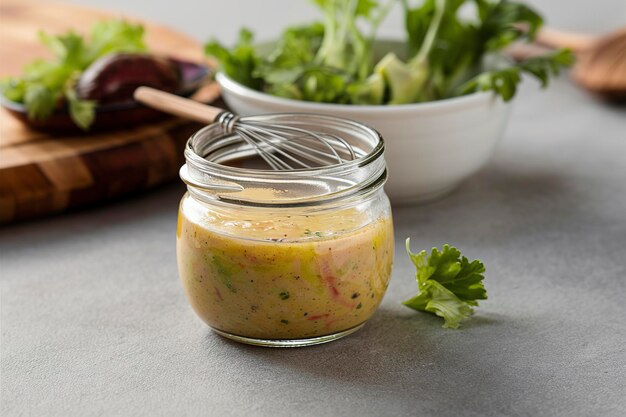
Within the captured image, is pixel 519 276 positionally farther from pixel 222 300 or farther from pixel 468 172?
pixel 222 300

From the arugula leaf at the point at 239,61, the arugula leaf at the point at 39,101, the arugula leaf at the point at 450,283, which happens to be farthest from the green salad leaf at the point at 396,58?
the arugula leaf at the point at 450,283

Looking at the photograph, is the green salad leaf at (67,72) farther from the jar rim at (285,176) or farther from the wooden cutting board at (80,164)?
the jar rim at (285,176)

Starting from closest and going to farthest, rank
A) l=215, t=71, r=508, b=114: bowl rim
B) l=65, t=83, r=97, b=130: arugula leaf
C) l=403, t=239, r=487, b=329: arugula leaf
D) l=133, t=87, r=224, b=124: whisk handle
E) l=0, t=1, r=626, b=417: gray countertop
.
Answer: l=0, t=1, r=626, b=417: gray countertop → l=403, t=239, r=487, b=329: arugula leaf → l=133, t=87, r=224, b=124: whisk handle → l=215, t=71, r=508, b=114: bowl rim → l=65, t=83, r=97, b=130: arugula leaf

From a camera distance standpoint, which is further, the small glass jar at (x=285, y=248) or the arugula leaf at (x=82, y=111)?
the arugula leaf at (x=82, y=111)

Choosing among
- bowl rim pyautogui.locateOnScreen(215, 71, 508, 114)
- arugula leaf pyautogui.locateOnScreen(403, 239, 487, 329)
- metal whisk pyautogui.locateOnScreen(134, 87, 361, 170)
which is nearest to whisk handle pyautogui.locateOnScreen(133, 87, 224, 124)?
metal whisk pyautogui.locateOnScreen(134, 87, 361, 170)

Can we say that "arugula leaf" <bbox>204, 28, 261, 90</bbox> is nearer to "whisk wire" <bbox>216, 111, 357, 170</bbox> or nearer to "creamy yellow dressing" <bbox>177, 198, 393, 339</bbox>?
"whisk wire" <bbox>216, 111, 357, 170</bbox>

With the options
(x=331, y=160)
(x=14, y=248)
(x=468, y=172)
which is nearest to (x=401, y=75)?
(x=468, y=172)
